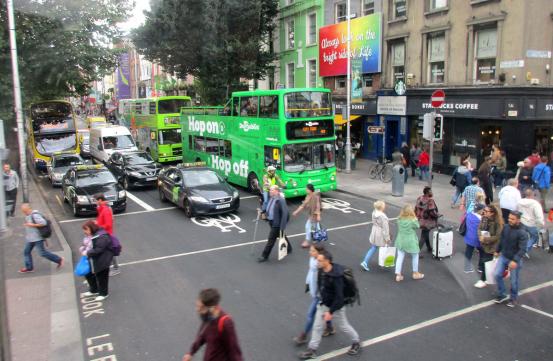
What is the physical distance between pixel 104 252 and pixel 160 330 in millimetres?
1830

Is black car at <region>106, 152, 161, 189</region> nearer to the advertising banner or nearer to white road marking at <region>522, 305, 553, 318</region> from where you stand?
the advertising banner

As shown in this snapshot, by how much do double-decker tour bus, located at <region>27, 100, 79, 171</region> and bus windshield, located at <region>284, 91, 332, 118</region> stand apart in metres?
14.8

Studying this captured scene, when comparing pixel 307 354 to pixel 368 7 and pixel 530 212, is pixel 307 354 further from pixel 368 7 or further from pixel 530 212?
pixel 368 7

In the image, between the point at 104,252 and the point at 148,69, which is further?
the point at 148,69

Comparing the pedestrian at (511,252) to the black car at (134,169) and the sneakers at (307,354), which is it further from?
the black car at (134,169)

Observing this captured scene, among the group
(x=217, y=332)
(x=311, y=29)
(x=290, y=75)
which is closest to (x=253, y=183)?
(x=217, y=332)

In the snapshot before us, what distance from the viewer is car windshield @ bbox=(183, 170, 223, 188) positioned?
53.4 ft

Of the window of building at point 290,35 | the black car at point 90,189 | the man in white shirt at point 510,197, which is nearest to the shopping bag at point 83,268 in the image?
the black car at point 90,189

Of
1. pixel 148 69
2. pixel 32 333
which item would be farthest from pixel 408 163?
pixel 148 69

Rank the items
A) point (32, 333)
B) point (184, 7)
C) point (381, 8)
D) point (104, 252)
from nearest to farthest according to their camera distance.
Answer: point (32, 333) → point (104, 252) → point (381, 8) → point (184, 7)

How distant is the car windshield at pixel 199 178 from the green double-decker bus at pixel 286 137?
2.22m

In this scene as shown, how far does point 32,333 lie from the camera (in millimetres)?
7539

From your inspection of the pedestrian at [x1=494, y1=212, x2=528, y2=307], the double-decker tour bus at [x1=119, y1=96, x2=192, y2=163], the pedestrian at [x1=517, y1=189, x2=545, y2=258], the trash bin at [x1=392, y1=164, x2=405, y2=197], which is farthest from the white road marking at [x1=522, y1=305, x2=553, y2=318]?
the double-decker tour bus at [x1=119, y1=96, x2=192, y2=163]

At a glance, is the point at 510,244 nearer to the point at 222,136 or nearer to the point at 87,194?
the point at 87,194
